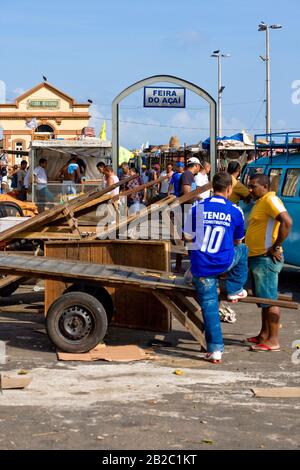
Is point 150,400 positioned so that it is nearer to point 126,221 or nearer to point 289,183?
point 126,221

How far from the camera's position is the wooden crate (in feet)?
31.5

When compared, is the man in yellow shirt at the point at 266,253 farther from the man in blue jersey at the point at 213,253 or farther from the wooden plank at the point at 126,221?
the wooden plank at the point at 126,221

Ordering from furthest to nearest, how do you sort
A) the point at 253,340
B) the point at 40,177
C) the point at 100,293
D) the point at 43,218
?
the point at 40,177
the point at 43,218
the point at 100,293
the point at 253,340

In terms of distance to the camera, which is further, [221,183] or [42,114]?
[42,114]

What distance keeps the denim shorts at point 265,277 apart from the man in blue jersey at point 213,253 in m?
0.48

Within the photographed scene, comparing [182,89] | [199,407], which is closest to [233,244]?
[199,407]

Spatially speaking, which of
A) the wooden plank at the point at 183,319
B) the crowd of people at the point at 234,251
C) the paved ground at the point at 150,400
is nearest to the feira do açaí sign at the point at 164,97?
the crowd of people at the point at 234,251

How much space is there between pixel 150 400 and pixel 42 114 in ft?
202

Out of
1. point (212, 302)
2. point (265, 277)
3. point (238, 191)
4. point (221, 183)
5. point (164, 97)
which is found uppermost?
point (164, 97)

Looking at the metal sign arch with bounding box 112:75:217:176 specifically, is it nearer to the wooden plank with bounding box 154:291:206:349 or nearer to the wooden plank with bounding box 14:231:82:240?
the wooden plank with bounding box 14:231:82:240

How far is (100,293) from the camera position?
977cm

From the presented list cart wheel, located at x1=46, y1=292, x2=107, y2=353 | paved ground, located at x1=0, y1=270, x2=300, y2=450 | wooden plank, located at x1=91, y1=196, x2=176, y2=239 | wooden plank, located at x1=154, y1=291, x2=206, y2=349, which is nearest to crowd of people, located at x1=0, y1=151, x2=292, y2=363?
wooden plank, located at x1=154, y1=291, x2=206, y2=349

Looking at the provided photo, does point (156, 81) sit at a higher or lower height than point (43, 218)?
higher

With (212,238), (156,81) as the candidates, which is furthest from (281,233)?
(156,81)
